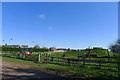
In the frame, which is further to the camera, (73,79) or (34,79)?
(73,79)

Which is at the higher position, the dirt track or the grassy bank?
the dirt track

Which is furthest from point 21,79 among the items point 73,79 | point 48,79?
point 73,79

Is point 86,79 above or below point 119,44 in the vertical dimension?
below

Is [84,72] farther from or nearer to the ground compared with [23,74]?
nearer to the ground

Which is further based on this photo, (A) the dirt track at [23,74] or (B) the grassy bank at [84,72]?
(B) the grassy bank at [84,72]

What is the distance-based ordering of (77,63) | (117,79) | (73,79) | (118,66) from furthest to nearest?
(77,63)
(118,66)
(117,79)
(73,79)

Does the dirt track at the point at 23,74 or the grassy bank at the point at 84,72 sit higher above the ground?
the dirt track at the point at 23,74

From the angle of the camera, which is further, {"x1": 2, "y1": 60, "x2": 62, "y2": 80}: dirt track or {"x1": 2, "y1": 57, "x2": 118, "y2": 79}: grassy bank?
{"x1": 2, "y1": 57, "x2": 118, "y2": 79}: grassy bank

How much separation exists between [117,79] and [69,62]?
9.18 metres

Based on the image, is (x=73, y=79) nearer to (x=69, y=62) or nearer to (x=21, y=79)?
(x=21, y=79)

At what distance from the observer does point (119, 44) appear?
11.0 metres

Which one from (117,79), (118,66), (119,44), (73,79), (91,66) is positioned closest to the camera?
(73,79)

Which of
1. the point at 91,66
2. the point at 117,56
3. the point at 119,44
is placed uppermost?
the point at 119,44

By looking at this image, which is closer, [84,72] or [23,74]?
[23,74]
